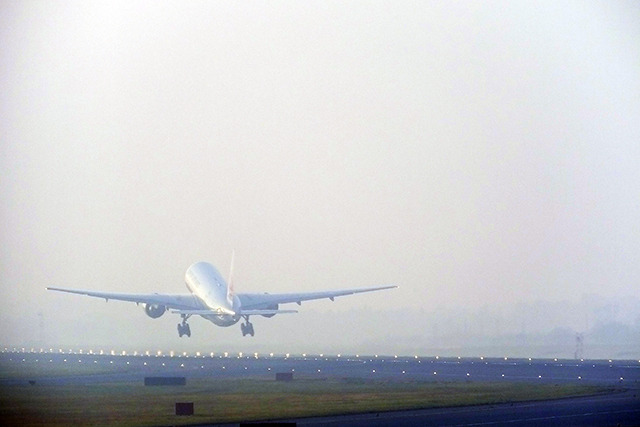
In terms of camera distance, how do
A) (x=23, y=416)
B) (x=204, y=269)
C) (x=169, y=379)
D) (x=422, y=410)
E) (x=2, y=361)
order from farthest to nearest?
1. (x=204, y=269)
2. (x=2, y=361)
3. (x=169, y=379)
4. (x=422, y=410)
5. (x=23, y=416)

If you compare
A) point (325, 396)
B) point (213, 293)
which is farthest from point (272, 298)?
point (325, 396)

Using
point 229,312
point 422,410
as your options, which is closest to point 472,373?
point 229,312

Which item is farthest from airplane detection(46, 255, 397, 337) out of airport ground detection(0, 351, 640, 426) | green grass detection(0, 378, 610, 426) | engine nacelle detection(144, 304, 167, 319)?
green grass detection(0, 378, 610, 426)

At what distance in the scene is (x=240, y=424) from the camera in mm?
60344

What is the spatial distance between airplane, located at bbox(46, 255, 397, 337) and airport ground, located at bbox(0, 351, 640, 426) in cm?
1275

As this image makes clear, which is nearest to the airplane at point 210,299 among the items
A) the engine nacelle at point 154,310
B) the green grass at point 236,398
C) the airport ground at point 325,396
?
the engine nacelle at point 154,310

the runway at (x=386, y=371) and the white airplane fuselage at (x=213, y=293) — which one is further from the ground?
the white airplane fuselage at (x=213, y=293)

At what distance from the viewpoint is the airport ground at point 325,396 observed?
210 ft

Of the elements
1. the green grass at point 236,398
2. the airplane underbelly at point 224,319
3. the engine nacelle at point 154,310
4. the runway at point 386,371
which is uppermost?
the engine nacelle at point 154,310

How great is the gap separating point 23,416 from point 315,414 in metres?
14.6

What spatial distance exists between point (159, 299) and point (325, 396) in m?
58.9

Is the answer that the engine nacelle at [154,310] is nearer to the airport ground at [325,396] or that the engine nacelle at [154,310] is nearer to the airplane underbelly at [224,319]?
the airplane underbelly at [224,319]

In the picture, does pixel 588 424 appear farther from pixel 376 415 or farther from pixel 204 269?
pixel 204 269

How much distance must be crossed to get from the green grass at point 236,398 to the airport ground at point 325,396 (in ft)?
0.19
